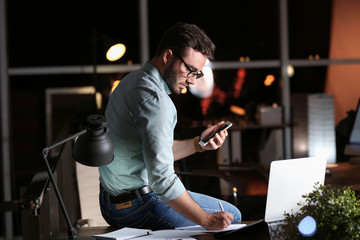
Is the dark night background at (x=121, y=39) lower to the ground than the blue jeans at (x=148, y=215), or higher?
higher

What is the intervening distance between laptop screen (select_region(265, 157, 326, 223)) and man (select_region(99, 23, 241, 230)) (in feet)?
0.65

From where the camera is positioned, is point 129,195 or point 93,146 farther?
point 129,195

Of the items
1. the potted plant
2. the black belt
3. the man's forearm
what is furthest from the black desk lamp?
the potted plant

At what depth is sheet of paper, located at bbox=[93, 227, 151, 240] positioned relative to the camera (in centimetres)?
208

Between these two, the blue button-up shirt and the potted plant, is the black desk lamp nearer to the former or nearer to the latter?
the blue button-up shirt

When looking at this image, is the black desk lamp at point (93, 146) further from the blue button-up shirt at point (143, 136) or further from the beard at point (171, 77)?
the beard at point (171, 77)

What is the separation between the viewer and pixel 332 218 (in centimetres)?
173

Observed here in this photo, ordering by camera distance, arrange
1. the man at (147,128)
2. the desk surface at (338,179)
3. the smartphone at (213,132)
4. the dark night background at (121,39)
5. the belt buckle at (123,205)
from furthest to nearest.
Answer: the dark night background at (121,39) < the smartphone at (213,132) < the belt buckle at (123,205) < the desk surface at (338,179) < the man at (147,128)

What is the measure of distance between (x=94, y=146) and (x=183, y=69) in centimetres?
65

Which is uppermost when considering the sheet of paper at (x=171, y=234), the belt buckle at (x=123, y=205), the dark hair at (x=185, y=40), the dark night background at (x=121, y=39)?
the dark night background at (x=121, y=39)

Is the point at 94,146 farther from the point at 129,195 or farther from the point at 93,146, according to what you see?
the point at 129,195

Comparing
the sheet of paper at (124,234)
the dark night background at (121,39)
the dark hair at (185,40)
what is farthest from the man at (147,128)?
the dark night background at (121,39)

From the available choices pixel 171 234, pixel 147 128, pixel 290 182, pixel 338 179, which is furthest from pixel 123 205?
pixel 338 179

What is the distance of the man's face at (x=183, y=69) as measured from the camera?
90.0 inches
